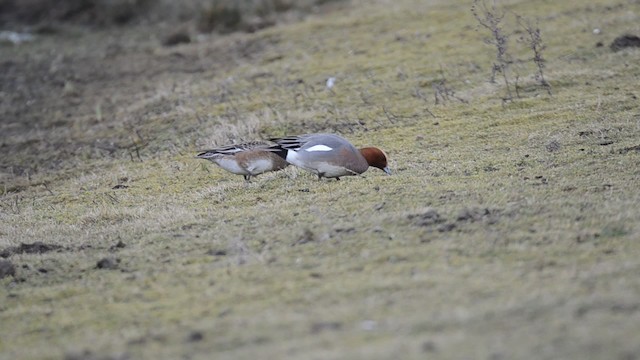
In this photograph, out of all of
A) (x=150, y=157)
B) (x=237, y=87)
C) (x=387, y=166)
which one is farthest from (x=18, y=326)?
(x=237, y=87)

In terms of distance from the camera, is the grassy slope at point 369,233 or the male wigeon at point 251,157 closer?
the grassy slope at point 369,233

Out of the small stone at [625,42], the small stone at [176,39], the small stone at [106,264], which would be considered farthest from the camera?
the small stone at [176,39]

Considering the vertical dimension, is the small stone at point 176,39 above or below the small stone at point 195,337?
above

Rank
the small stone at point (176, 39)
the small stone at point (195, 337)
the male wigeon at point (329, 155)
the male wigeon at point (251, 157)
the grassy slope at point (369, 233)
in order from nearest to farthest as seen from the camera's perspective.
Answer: the grassy slope at point (369, 233)
the small stone at point (195, 337)
the male wigeon at point (329, 155)
the male wigeon at point (251, 157)
the small stone at point (176, 39)

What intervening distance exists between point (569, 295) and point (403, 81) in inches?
370

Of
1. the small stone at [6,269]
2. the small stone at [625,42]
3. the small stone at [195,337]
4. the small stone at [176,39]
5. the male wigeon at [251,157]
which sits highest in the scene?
the small stone at [625,42]

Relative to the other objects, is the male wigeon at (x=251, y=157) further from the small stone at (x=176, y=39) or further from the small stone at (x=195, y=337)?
the small stone at (x=176, y=39)

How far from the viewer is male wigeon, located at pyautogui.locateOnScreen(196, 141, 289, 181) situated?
9.98m

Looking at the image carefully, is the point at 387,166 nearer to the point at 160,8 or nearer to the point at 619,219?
the point at 619,219

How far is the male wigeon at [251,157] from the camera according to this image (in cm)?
998

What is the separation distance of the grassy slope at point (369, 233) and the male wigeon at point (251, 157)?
0.22 m

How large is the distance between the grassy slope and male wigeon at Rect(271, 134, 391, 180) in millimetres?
214

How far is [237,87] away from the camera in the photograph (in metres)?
16.3

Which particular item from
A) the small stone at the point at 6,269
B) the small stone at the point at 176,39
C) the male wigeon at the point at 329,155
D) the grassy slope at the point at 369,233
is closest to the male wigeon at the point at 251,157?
the grassy slope at the point at 369,233
